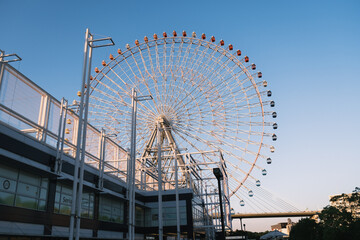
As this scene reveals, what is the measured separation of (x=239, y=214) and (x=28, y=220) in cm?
9346

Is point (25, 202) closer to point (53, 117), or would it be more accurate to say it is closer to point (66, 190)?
point (66, 190)

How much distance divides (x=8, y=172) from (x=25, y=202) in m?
1.94

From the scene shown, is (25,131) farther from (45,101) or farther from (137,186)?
(137,186)

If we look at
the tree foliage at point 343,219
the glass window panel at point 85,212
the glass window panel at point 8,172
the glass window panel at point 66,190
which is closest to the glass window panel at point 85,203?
the glass window panel at point 85,212

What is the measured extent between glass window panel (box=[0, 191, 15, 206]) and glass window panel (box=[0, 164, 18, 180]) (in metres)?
0.81

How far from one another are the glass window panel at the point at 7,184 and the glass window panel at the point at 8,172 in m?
0.17

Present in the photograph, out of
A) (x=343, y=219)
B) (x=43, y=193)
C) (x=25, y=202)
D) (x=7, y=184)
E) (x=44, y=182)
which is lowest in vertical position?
(x=343, y=219)

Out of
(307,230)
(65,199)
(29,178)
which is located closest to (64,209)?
(65,199)

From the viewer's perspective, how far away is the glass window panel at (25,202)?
1559 cm

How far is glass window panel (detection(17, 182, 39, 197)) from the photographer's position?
15.9 meters

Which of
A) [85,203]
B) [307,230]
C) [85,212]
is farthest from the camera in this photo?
[307,230]

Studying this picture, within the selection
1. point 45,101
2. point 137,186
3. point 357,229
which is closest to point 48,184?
point 45,101

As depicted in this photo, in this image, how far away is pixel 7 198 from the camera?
48.7ft

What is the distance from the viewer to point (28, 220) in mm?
16047
